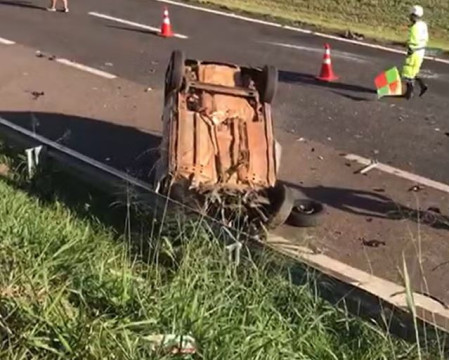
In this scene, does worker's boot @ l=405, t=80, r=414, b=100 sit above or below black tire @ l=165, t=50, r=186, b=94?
below

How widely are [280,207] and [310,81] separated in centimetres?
695

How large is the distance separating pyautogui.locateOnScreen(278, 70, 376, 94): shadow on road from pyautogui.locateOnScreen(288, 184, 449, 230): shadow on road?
15.4 ft

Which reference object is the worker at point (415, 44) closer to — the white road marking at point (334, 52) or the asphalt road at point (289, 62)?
the asphalt road at point (289, 62)

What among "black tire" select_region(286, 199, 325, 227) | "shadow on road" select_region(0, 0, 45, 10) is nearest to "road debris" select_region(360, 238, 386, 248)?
"black tire" select_region(286, 199, 325, 227)

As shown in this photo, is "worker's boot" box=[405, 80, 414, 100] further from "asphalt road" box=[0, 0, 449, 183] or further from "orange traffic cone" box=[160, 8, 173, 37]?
"orange traffic cone" box=[160, 8, 173, 37]

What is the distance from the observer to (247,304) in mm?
4520

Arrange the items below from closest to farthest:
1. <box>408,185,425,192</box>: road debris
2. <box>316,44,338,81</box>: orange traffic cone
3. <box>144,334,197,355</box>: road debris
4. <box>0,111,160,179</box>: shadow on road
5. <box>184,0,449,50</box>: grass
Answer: <box>144,334,197,355</box>: road debris < <box>408,185,425,192</box>: road debris < <box>0,111,160,179</box>: shadow on road < <box>316,44,338,81</box>: orange traffic cone < <box>184,0,449,50</box>: grass

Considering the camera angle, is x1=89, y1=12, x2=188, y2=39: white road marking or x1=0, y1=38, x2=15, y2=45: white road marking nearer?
x1=0, y1=38, x2=15, y2=45: white road marking

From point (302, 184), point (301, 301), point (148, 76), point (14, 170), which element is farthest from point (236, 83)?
point (148, 76)

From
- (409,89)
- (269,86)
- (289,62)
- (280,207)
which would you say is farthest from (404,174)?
(289,62)

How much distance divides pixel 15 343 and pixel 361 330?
5.70 ft

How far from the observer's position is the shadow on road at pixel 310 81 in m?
13.4

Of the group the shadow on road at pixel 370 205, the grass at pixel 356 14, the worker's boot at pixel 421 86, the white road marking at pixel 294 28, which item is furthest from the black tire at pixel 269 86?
the grass at pixel 356 14

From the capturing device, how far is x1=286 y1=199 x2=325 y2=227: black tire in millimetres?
7789
